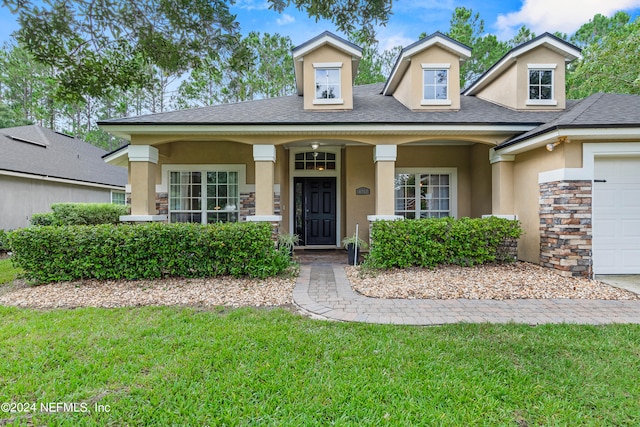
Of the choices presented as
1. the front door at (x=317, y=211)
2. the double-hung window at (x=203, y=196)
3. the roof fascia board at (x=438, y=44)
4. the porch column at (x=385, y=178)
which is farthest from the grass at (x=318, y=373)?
the roof fascia board at (x=438, y=44)

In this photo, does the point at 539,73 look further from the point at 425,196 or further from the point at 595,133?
the point at 425,196

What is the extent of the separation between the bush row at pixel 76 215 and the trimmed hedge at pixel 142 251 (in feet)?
15.4

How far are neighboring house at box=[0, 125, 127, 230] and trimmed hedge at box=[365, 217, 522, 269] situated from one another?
42.6ft

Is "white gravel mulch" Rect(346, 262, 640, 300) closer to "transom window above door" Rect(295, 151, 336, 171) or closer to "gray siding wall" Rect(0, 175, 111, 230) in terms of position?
"transom window above door" Rect(295, 151, 336, 171)

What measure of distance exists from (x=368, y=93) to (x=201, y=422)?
10.9 meters

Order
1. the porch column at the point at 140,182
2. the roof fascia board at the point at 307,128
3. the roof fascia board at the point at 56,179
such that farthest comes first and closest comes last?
the roof fascia board at the point at 56,179 → the porch column at the point at 140,182 → the roof fascia board at the point at 307,128

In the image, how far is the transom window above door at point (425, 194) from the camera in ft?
30.7

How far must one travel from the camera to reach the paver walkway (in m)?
3.82

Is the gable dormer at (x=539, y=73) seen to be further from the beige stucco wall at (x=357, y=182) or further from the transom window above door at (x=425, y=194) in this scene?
the beige stucco wall at (x=357, y=182)

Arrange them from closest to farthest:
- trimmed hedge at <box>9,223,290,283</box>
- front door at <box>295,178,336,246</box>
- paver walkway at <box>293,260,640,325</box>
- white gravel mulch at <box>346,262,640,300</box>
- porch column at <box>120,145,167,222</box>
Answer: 1. paver walkway at <box>293,260,640,325</box>
2. white gravel mulch at <box>346,262,640,300</box>
3. trimmed hedge at <box>9,223,290,283</box>
4. porch column at <box>120,145,167,222</box>
5. front door at <box>295,178,336,246</box>

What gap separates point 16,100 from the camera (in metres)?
22.7

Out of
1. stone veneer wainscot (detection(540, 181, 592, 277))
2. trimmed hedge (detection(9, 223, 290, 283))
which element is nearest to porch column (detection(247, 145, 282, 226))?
trimmed hedge (detection(9, 223, 290, 283))

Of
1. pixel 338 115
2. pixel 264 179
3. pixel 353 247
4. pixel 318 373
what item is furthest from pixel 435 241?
pixel 318 373

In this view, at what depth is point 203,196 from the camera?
9.06m
